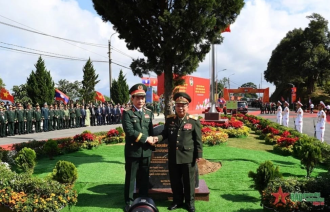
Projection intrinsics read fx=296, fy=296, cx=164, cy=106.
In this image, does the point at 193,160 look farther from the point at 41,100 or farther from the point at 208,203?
the point at 41,100

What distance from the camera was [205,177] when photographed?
6.72 metres

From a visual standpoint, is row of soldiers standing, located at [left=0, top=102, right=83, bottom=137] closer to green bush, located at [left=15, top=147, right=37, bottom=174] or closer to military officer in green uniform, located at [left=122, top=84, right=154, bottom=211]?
green bush, located at [left=15, top=147, right=37, bottom=174]

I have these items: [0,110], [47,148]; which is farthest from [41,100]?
[47,148]

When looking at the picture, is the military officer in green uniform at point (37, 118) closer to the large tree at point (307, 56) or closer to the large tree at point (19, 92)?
the large tree at point (19, 92)

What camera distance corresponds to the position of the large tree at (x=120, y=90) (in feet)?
119

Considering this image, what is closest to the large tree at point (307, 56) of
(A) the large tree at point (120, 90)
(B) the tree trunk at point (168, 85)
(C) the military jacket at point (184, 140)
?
(A) the large tree at point (120, 90)

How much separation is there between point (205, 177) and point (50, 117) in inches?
548

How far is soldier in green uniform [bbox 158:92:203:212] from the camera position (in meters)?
4.67

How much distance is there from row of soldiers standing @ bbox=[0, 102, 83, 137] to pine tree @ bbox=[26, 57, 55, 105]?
3.62m

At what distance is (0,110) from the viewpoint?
49.9ft

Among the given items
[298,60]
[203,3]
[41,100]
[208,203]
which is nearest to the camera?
[208,203]

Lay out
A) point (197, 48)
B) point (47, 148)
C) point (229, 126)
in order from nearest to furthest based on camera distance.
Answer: point (197, 48)
point (47, 148)
point (229, 126)

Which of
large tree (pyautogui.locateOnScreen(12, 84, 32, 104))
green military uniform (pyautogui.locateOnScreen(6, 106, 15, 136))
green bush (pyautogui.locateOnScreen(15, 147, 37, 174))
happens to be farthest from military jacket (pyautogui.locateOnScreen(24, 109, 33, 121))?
large tree (pyautogui.locateOnScreen(12, 84, 32, 104))

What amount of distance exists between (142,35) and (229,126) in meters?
8.47
